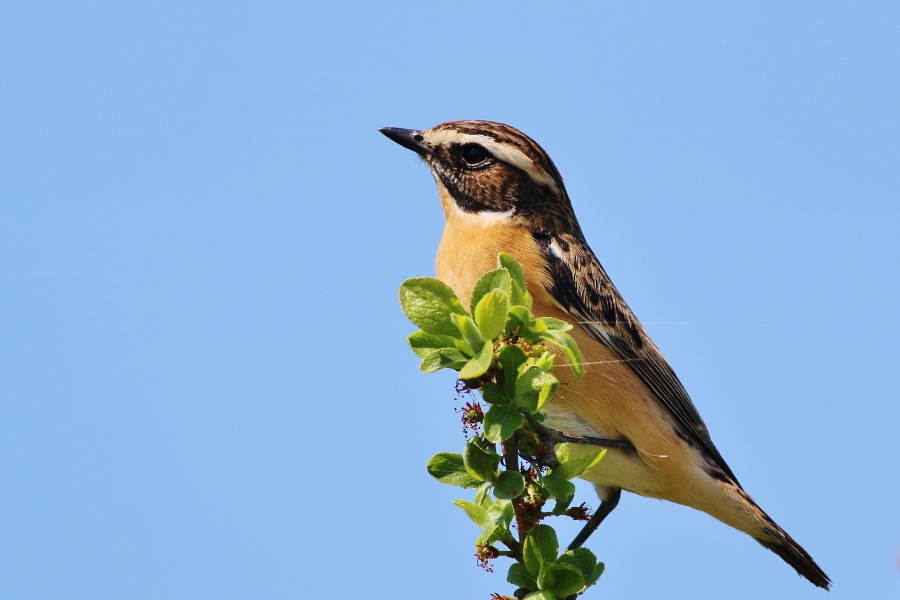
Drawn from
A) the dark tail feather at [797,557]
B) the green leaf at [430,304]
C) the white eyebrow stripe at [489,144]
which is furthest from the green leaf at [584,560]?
the white eyebrow stripe at [489,144]

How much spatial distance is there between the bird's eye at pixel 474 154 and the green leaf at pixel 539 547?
15.7 ft

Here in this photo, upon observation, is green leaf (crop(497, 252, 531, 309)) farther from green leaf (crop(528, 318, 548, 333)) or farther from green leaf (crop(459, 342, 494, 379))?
green leaf (crop(459, 342, 494, 379))

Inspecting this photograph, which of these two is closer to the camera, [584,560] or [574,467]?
[574,467]

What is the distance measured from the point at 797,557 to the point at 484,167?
396 centimetres

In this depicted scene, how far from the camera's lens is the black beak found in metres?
8.02

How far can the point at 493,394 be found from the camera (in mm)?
3400

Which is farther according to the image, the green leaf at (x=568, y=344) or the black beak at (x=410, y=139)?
the black beak at (x=410, y=139)

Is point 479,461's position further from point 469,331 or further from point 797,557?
point 797,557

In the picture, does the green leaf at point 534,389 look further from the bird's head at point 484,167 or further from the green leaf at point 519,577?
the bird's head at point 484,167

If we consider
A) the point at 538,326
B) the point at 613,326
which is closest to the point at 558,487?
the point at 538,326

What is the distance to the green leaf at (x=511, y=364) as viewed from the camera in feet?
11.2

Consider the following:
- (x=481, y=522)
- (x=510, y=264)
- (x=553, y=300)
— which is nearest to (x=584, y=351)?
(x=553, y=300)

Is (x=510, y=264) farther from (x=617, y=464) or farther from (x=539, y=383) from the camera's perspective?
(x=617, y=464)

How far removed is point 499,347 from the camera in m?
3.49
